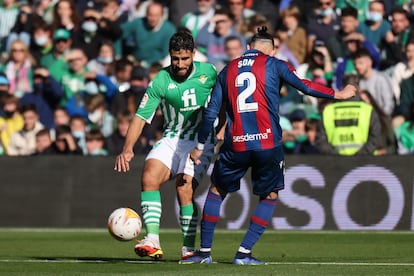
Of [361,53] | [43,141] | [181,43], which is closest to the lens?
[181,43]

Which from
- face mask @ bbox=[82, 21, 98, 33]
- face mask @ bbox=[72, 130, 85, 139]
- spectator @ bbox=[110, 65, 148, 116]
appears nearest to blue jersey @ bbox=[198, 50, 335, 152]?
spectator @ bbox=[110, 65, 148, 116]

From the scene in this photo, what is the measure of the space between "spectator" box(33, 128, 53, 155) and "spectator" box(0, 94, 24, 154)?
27.0 inches

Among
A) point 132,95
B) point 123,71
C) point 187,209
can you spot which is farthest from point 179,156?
point 123,71

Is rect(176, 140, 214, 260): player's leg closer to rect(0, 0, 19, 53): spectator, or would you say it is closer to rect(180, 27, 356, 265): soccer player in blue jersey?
rect(180, 27, 356, 265): soccer player in blue jersey

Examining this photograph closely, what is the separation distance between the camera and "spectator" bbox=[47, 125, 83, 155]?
2008 centimetres

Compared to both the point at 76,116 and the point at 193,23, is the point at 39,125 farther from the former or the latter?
the point at 193,23

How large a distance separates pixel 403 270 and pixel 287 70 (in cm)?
217

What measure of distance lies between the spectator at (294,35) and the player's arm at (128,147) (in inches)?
360

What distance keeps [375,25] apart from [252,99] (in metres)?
10.0

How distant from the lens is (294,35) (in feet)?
70.0

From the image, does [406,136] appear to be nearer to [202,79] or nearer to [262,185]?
[202,79]

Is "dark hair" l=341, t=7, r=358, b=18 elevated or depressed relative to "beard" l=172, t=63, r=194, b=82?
elevated

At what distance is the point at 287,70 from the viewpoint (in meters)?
11.5

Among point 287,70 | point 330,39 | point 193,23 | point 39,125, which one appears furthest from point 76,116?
point 287,70
